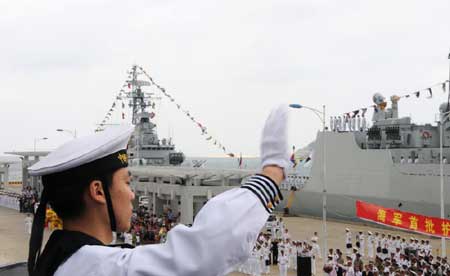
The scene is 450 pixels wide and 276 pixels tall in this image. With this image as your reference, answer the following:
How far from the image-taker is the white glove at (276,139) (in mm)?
1271

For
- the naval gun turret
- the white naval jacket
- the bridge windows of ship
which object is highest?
the naval gun turret

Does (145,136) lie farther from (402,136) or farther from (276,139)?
(276,139)

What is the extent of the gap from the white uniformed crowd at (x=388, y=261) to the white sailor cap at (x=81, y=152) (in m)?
10.2

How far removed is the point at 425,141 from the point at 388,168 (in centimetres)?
334

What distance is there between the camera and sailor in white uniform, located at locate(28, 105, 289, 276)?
115cm

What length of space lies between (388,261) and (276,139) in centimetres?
1280

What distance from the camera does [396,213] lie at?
13680 mm

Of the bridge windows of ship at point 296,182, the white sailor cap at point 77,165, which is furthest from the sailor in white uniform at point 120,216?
the bridge windows of ship at point 296,182

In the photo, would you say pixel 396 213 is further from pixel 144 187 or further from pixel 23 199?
pixel 23 199

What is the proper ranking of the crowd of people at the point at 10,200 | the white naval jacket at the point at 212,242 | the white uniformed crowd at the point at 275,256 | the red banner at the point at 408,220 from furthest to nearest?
the crowd of people at the point at 10,200 < the white uniformed crowd at the point at 275,256 < the red banner at the point at 408,220 < the white naval jacket at the point at 212,242

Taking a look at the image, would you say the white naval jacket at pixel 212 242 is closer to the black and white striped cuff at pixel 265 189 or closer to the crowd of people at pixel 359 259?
the black and white striped cuff at pixel 265 189

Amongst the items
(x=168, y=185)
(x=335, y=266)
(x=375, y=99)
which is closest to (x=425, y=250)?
(x=335, y=266)

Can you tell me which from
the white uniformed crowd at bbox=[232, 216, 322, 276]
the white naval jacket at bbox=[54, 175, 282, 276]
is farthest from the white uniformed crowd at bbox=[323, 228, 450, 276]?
the white naval jacket at bbox=[54, 175, 282, 276]

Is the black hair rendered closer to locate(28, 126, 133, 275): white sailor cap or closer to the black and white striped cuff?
locate(28, 126, 133, 275): white sailor cap
